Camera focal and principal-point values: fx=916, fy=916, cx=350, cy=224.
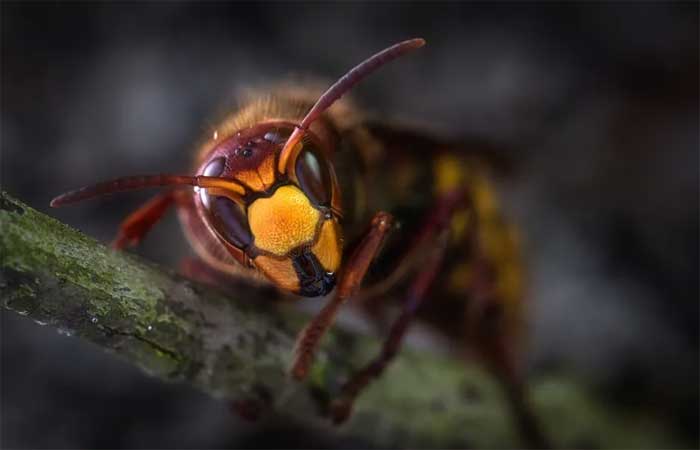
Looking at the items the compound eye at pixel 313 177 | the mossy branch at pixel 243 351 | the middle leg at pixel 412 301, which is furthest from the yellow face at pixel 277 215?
the middle leg at pixel 412 301

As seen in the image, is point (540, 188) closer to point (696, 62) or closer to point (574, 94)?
point (574, 94)

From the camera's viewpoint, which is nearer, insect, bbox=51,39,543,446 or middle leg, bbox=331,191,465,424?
insect, bbox=51,39,543,446

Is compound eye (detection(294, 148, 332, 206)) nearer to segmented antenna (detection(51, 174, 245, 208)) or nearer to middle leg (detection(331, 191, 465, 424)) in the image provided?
segmented antenna (detection(51, 174, 245, 208))

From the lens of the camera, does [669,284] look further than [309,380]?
Yes

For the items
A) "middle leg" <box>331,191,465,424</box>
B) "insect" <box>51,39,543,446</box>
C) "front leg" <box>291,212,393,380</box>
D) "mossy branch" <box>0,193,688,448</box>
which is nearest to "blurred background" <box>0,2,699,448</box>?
"insect" <box>51,39,543,446</box>

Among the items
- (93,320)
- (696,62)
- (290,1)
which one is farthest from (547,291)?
(93,320)

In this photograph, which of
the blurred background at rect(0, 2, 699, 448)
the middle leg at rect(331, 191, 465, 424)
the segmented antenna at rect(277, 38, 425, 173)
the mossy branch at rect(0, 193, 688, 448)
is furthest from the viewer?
the blurred background at rect(0, 2, 699, 448)

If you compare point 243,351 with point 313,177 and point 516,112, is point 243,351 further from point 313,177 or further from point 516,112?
point 516,112
